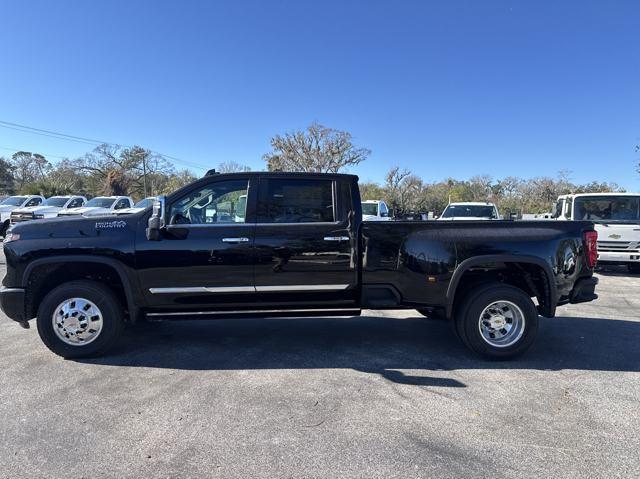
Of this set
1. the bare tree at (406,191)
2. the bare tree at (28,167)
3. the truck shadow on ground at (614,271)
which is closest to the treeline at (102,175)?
the bare tree at (28,167)

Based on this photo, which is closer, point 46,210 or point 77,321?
point 77,321

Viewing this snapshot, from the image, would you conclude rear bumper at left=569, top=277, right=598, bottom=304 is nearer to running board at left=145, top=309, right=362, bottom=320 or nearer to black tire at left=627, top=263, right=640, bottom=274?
running board at left=145, top=309, right=362, bottom=320

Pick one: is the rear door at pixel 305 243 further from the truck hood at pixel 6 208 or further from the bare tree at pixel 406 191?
the bare tree at pixel 406 191

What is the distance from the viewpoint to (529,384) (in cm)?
428

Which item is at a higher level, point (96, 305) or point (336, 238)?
point (336, 238)

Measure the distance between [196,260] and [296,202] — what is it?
1232 mm

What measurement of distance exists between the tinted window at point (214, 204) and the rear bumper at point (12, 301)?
177cm

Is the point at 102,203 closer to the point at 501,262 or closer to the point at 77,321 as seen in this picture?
the point at 77,321

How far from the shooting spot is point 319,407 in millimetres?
3777

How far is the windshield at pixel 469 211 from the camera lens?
52.7 feet

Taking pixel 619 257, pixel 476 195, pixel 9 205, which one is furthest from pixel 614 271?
pixel 476 195

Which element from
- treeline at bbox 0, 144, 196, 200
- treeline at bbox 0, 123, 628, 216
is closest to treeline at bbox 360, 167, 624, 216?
treeline at bbox 0, 123, 628, 216

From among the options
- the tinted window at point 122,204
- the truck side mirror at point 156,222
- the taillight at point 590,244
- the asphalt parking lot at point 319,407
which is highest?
the tinted window at point 122,204

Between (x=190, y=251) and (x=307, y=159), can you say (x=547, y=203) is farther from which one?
(x=190, y=251)
